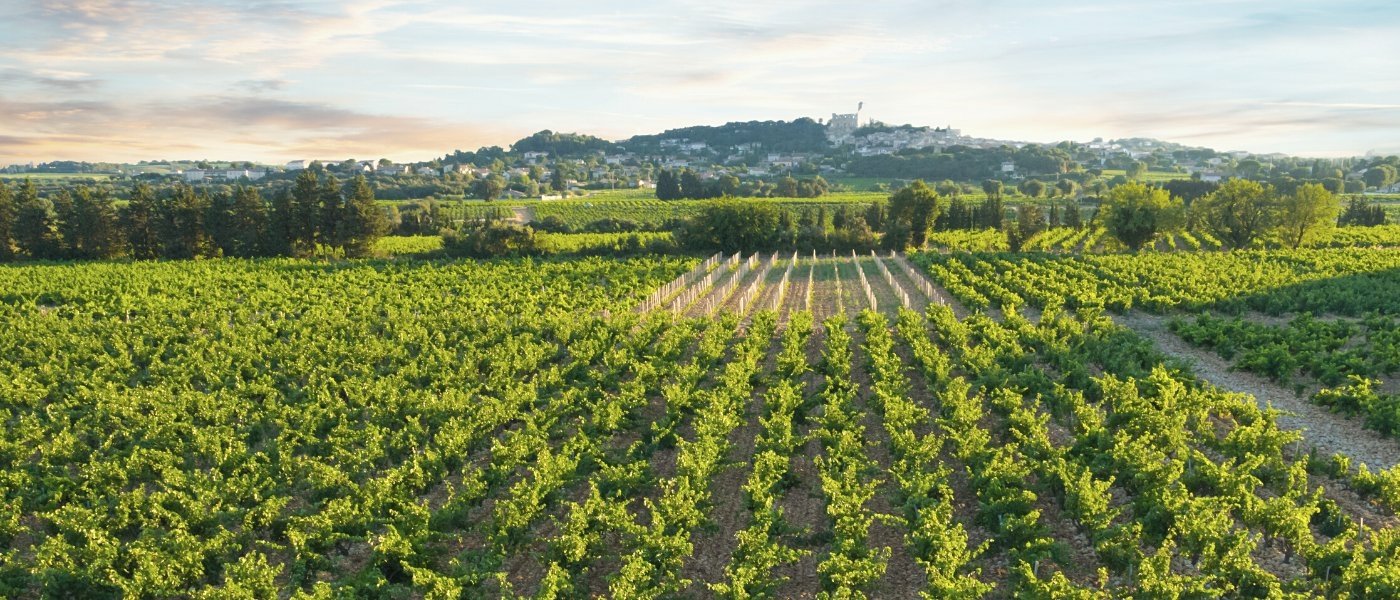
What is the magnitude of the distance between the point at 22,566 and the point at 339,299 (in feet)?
97.3

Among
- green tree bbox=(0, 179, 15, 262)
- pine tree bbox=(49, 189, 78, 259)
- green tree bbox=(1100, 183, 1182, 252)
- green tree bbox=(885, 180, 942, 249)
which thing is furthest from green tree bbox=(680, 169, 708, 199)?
green tree bbox=(0, 179, 15, 262)

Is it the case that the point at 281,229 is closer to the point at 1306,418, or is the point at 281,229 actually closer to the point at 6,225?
the point at 6,225

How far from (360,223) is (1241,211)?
73011 mm

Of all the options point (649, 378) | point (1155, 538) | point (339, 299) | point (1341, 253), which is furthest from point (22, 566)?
point (1341, 253)

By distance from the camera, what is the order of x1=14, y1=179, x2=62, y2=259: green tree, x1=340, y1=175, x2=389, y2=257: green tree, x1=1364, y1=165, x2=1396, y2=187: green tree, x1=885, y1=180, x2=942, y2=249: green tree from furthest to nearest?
x1=1364, y1=165, x2=1396, y2=187: green tree, x1=885, y1=180, x2=942, y2=249: green tree, x1=340, y1=175, x2=389, y2=257: green tree, x1=14, y1=179, x2=62, y2=259: green tree

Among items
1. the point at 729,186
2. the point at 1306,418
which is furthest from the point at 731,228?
the point at 729,186

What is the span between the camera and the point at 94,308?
128 feet

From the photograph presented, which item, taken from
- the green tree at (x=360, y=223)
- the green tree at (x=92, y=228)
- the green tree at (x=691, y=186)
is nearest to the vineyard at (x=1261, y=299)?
the green tree at (x=360, y=223)

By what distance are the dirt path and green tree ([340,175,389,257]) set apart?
192 feet

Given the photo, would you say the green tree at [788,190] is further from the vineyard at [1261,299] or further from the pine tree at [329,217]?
the pine tree at [329,217]

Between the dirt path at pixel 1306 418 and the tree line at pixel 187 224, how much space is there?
60.4 meters

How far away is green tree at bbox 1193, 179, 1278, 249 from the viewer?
210 ft

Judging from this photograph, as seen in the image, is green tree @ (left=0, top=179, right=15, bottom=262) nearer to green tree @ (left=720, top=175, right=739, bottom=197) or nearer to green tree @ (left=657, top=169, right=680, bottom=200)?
green tree @ (left=657, top=169, right=680, bottom=200)

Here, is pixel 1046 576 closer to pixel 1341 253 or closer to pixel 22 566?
pixel 22 566
